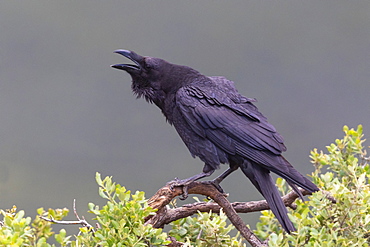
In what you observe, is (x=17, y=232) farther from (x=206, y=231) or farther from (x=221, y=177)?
(x=221, y=177)

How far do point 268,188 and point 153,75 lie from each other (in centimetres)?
127

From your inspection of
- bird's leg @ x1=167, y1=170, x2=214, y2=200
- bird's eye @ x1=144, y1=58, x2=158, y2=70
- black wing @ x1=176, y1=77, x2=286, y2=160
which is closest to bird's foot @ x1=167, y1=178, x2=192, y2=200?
bird's leg @ x1=167, y1=170, x2=214, y2=200

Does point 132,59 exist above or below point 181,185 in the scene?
above

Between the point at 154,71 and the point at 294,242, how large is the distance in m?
1.82

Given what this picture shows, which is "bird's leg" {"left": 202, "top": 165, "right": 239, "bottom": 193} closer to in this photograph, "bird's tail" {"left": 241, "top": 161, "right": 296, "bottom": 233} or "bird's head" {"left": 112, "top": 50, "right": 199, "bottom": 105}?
"bird's tail" {"left": 241, "top": 161, "right": 296, "bottom": 233}

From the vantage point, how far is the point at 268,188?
11.8ft

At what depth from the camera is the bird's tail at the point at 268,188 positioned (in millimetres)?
3471

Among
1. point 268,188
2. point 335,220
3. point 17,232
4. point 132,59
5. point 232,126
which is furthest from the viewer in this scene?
point 132,59

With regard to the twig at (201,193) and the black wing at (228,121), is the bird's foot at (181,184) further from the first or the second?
the black wing at (228,121)

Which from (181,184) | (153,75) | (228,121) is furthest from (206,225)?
(153,75)

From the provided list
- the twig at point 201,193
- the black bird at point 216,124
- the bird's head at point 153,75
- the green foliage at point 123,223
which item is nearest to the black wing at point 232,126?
the black bird at point 216,124

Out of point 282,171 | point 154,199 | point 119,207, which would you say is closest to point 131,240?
point 119,207

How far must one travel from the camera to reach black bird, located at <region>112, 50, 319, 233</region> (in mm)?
3596

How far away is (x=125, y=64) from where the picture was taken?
13.3 ft
